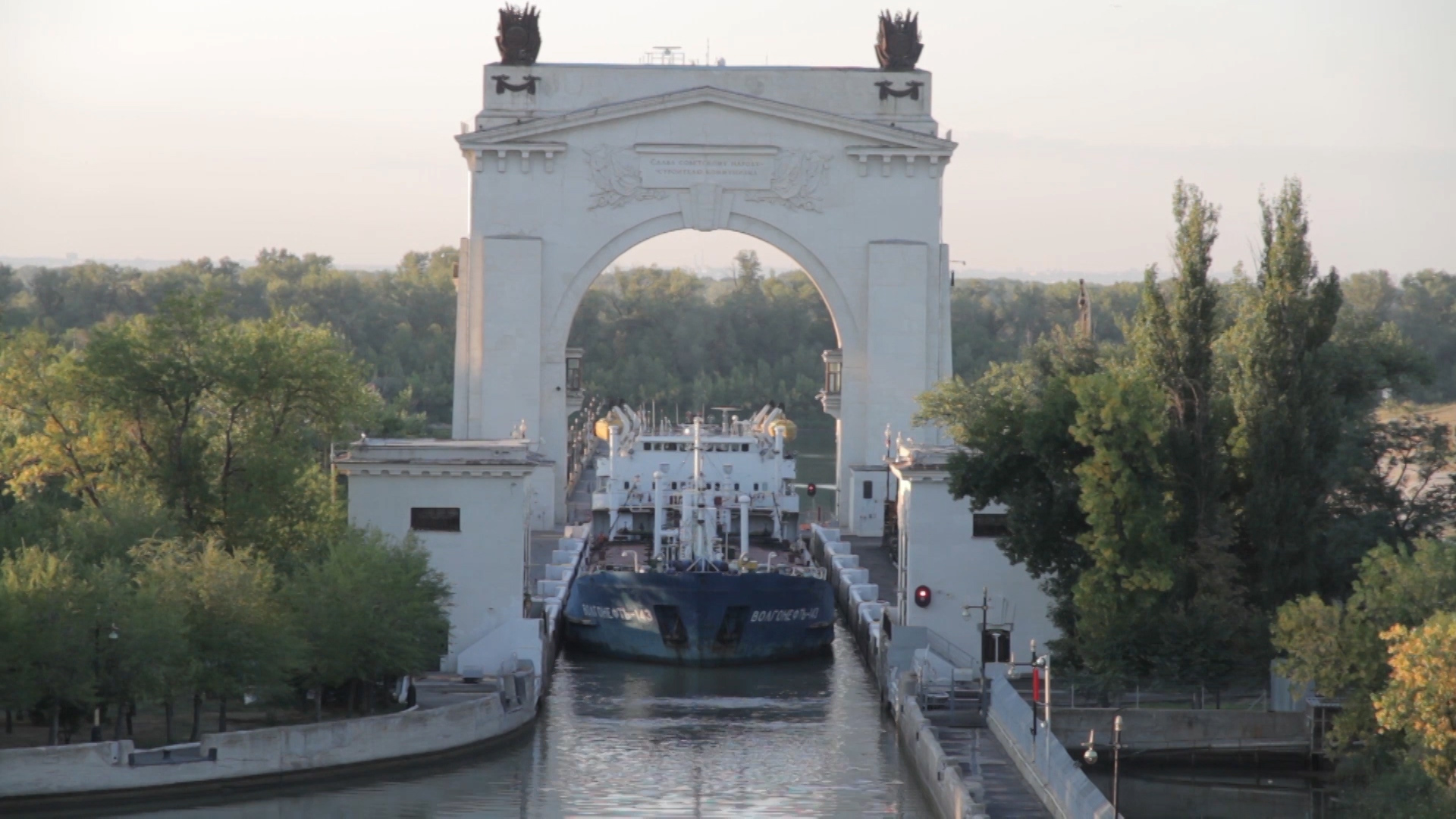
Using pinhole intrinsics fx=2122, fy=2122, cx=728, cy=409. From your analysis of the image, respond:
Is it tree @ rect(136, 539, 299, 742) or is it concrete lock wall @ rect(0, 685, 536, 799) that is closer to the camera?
concrete lock wall @ rect(0, 685, 536, 799)

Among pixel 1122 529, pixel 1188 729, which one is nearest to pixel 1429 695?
pixel 1188 729

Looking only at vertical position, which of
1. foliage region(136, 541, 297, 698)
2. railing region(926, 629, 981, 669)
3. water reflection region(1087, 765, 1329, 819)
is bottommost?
water reflection region(1087, 765, 1329, 819)

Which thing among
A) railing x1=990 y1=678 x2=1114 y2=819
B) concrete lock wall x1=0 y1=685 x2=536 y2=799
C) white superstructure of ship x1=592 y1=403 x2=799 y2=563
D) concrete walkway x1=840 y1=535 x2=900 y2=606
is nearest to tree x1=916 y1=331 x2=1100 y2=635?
railing x1=990 y1=678 x2=1114 y2=819

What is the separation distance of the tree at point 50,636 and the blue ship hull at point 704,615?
14.2m

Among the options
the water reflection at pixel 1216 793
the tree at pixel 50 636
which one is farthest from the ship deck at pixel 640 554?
the tree at pixel 50 636

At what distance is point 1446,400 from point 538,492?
4803 centimetres

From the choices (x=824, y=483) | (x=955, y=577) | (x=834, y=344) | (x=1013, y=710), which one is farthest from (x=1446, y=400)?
(x=1013, y=710)

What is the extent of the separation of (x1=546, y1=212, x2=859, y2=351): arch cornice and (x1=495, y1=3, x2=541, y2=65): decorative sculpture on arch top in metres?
5.22

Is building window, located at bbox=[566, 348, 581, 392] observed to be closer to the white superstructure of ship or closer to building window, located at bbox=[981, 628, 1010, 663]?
the white superstructure of ship

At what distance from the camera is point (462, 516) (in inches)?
1371

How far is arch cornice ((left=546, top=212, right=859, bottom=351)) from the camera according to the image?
53.4 metres

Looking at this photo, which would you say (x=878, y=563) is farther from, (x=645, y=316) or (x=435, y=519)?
(x=645, y=316)

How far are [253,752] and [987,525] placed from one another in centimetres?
1390

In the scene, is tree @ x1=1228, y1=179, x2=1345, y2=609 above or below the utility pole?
above
